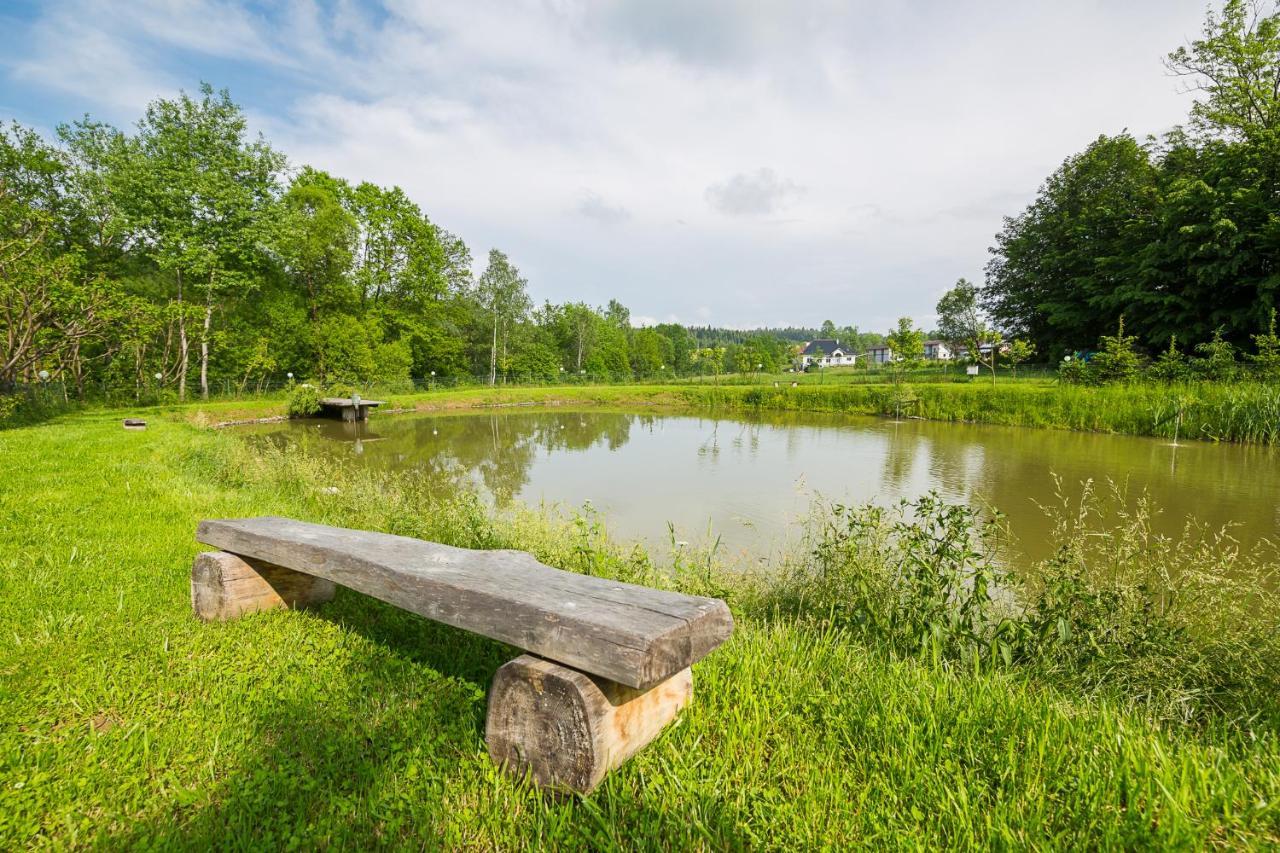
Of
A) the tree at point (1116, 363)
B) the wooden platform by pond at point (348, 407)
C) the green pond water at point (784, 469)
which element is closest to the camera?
the green pond water at point (784, 469)

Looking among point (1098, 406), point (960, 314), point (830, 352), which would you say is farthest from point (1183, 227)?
point (830, 352)

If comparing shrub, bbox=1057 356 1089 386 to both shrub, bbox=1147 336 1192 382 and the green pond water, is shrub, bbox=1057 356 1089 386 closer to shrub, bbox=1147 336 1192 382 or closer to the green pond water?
shrub, bbox=1147 336 1192 382

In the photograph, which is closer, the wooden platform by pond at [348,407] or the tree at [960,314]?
the wooden platform by pond at [348,407]

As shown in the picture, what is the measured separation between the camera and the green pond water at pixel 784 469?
7730 millimetres

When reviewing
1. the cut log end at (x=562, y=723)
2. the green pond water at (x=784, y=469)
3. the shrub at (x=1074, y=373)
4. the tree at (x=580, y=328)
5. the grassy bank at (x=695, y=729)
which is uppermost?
the tree at (x=580, y=328)

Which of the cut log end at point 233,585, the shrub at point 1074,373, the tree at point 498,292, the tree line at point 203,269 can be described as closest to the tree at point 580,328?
the tree at point 498,292

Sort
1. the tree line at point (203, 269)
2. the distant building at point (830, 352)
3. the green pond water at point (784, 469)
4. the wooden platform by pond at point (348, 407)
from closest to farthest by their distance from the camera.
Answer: the green pond water at point (784, 469) < the tree line at point (203, 269) < the wooden platform by pond at point (348, 407) < the distant building at point (830, 352)

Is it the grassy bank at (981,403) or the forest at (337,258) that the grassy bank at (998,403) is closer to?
the grassy bank at (981,403)

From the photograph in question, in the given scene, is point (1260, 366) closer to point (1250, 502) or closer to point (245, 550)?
point (1250, 502)

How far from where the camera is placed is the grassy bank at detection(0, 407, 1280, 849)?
163 centimetres

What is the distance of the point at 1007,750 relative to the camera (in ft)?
6.09

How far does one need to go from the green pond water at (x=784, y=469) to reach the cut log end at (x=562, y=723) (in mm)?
3826

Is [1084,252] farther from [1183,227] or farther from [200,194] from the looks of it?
[200,194]

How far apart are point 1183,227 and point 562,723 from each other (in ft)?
106
